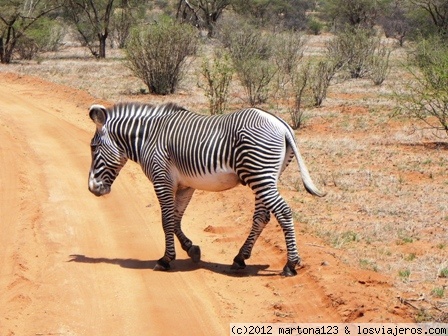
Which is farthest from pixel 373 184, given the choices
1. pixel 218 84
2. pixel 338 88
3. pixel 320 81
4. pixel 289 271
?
pixel 338 88

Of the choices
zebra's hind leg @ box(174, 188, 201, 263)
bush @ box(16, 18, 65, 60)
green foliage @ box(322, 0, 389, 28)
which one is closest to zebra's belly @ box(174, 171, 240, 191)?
zebra's hind leg @ box(174, 188, 201, 263)

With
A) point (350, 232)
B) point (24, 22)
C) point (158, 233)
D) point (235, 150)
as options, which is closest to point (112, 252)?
point (158, 233)

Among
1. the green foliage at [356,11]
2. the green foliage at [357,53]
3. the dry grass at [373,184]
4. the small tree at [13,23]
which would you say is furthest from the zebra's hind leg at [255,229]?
the green foliage at [356,11]

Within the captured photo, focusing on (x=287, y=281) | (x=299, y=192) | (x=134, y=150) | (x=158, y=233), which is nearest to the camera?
(x=287, y=281)

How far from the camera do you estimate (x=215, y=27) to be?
4522 cm

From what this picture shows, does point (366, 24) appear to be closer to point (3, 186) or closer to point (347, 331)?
point (3, 186)

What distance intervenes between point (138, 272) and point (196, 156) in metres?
1.45

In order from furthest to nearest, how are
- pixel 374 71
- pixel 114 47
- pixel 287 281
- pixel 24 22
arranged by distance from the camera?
pixel 114 47, pixel 24 22, pixel 374 71, pixel 287 281

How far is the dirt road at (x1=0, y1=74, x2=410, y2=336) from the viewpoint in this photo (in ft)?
22.8

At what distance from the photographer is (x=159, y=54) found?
23359mm

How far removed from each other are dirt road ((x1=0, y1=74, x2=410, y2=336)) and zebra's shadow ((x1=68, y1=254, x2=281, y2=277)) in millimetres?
13

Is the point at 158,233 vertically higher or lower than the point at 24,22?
higher

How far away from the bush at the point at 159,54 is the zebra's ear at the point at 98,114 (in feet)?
46.9

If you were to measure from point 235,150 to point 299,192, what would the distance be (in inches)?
152
